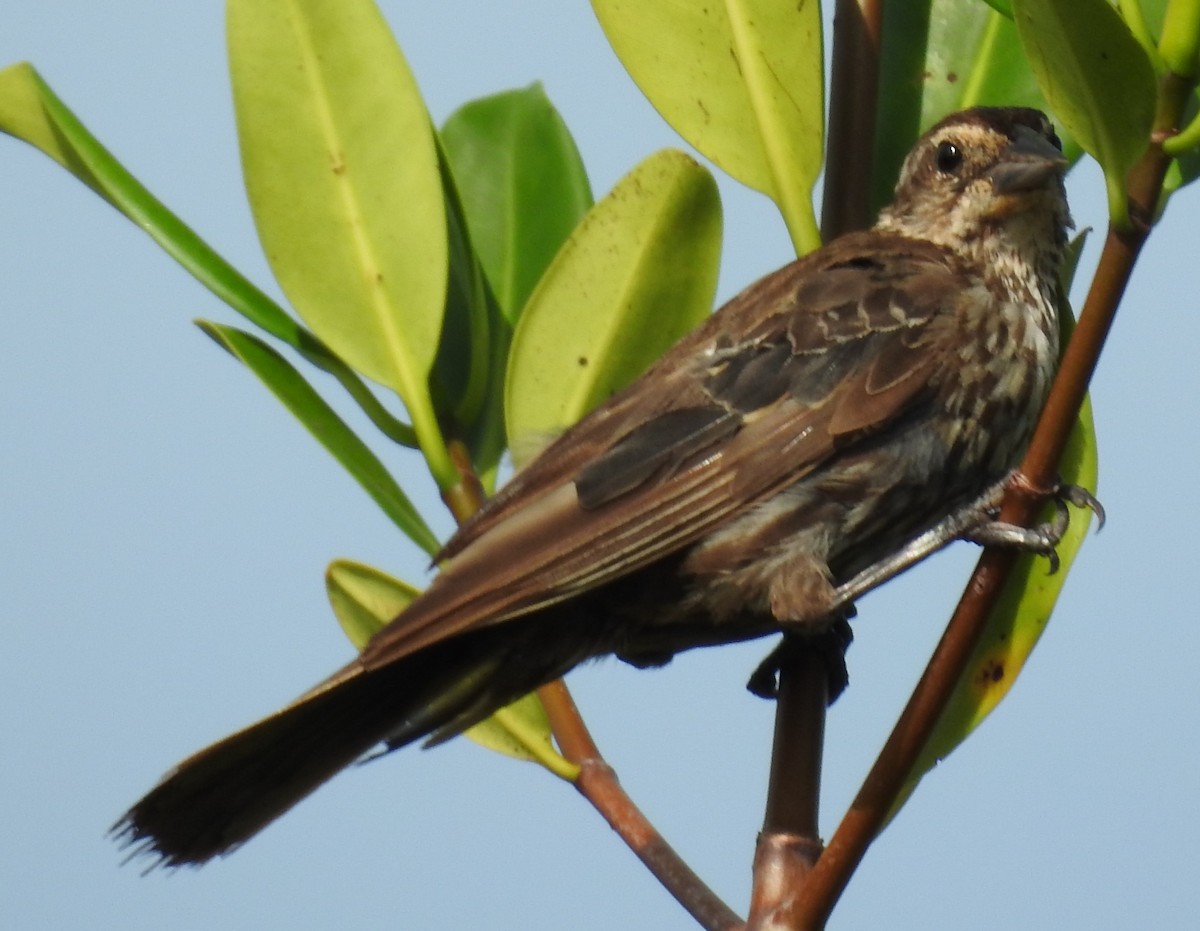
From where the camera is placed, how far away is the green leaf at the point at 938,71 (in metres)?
2.84

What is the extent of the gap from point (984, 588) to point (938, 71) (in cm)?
134

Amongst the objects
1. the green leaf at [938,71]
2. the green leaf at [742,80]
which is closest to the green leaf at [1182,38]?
the green leaf at [742,80]

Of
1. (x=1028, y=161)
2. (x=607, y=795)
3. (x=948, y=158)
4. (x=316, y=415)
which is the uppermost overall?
(x=948, y=158)

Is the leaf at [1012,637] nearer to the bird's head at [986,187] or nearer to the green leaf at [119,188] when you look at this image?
the bird's head at [986,187]

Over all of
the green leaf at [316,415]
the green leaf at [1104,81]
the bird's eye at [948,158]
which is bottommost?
the green leaf at [1104,81]

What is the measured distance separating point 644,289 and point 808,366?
0.36 metres

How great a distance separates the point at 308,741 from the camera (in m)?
2.56

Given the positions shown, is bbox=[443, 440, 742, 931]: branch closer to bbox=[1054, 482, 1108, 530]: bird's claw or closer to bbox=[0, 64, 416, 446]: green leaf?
bbox=[0, 64, 416, 446]: green leaf

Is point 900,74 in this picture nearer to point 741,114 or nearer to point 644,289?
point 741,114

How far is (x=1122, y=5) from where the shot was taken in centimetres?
189

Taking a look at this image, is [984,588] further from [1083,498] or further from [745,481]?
[745,481]

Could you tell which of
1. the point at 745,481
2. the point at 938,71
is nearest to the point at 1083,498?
the point at 745,481

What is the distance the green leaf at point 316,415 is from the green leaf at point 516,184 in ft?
1.55

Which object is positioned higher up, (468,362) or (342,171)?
(342,171)
